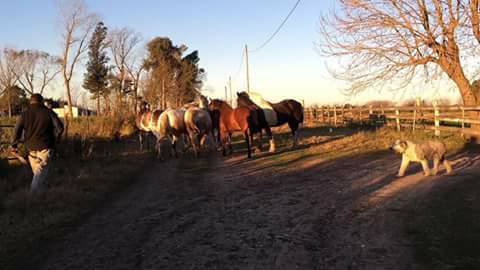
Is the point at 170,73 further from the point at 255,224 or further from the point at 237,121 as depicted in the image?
the point at 255,224

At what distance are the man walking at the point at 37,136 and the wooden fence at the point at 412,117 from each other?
13.5m

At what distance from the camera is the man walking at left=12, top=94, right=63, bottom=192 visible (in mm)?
8086

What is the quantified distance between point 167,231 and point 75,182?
15.1 ft

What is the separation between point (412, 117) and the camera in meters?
19.8

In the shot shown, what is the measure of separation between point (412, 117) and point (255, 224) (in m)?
16.0

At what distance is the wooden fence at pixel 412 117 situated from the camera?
15583mm

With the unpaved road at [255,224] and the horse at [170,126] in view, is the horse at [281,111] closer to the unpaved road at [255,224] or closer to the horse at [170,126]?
the horse at [170,126]

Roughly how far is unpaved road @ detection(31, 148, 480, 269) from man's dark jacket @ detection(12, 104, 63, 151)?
5.83 feet

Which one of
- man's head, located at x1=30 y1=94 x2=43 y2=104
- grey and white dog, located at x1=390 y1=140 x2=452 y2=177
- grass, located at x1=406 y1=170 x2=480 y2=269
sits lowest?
grass, located at x1=406 y1=170 x2=480 y2=269

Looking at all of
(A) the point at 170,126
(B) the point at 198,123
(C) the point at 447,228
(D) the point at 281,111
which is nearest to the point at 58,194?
(C) the point at 447,228

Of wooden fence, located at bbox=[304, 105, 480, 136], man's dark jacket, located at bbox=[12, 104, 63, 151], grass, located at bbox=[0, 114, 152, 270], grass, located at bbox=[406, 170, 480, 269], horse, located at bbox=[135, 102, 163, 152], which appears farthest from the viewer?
horse, located at bbox=[135, 102, 163, 152]

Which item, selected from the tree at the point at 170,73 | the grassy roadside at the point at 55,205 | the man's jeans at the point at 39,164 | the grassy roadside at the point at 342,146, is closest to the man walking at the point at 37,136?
the man's jeans at the point at 39,164

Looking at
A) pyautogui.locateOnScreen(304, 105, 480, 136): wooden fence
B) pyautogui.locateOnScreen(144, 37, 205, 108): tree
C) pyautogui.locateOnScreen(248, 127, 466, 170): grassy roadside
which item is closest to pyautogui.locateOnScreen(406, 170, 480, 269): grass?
pyautogui.locateOnScreen(248, 127, 466, 170): grassy roadside

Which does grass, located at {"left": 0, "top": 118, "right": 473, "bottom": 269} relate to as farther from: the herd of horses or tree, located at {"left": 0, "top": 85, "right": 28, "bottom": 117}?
tree, located at {"left": 0, "top": 85, "right": 28, "bottom": 117}
